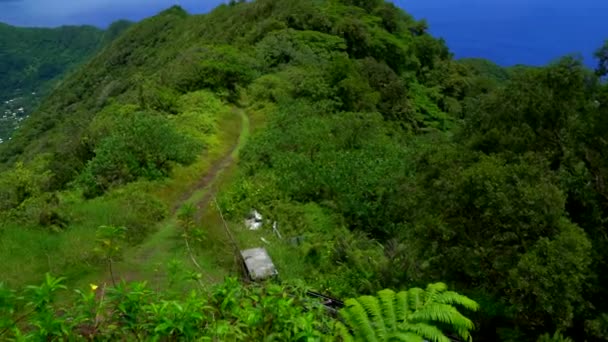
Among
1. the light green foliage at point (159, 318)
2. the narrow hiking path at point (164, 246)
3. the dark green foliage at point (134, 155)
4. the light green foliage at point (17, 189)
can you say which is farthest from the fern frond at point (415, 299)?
the light green foliage at point (17, 189)

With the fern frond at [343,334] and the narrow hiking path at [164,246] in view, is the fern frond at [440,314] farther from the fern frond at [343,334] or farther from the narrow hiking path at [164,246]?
the narrow hiking path at [164,246]

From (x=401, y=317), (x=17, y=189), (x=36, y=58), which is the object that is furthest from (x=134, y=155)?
(x=36, y=58)

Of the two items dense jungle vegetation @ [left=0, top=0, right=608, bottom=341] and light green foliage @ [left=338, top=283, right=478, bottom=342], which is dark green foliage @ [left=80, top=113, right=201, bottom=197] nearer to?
dense jungle vegetation @ [left=0, top=0, right=608, bottom=341]

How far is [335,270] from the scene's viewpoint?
11.2 m

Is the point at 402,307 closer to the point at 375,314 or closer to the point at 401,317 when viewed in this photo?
the point at 401,317

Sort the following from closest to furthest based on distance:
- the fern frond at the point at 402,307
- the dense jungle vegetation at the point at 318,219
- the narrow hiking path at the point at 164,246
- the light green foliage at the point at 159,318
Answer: the light green foliage at the point at 159,318
the dense jungle vegetation at the point at 318,219
the fern frond at the point at 402,307
the narrow hiking path at the point at 164,246

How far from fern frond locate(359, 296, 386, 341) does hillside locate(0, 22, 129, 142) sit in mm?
155351

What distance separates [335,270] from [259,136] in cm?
909

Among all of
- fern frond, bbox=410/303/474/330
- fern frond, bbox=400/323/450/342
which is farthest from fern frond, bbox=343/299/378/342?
fern frond, bbox=410/303/474/330

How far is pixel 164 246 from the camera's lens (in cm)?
1201

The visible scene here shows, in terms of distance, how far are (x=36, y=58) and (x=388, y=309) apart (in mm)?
203508

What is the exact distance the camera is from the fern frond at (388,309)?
4535 millimetres

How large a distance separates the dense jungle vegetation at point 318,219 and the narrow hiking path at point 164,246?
69 mm

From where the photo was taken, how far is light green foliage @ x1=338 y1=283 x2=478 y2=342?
4.33m
